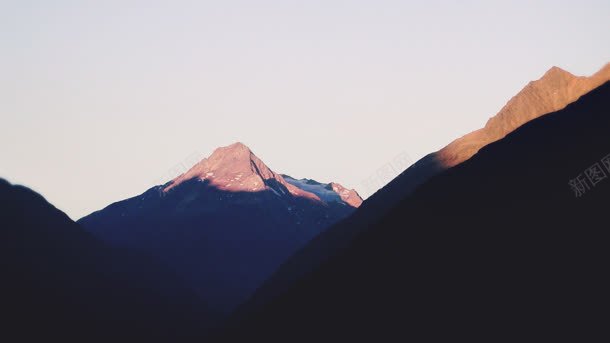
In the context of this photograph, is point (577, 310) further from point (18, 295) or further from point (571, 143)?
point (18, 295)

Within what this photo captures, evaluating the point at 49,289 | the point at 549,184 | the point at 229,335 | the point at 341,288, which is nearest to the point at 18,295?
the point at 49,289

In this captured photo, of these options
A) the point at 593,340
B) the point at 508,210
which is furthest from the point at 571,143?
the point at 593,340

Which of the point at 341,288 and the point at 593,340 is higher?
the point at 341,288

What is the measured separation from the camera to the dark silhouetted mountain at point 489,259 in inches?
3686

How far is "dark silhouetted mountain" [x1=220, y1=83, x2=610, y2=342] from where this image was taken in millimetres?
93625

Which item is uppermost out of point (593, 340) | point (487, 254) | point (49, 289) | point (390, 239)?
point (49, 289)

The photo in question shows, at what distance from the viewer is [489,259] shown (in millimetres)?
108312

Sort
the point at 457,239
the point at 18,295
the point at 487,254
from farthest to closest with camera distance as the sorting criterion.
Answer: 1. the point at 18,295
2. the point at 457,239
3. the point at 487,254

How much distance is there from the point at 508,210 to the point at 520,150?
96.1 feet

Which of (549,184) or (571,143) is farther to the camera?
(571,143)

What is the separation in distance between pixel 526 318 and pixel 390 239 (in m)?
46.1

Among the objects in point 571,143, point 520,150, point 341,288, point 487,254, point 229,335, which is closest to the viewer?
point 487,254

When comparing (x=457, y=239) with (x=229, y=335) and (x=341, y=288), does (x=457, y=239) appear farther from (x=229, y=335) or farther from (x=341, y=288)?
(x=229, y=335)

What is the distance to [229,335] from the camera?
6255 inches
